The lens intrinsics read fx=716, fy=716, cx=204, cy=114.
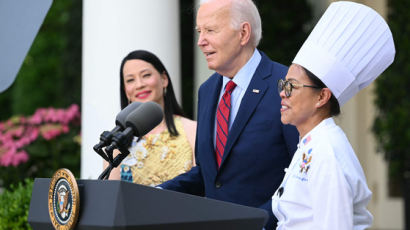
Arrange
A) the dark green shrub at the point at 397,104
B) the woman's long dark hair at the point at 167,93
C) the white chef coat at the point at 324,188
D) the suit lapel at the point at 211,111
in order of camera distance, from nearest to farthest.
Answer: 1. the white chef coat at the point at 324,188
2. the suit lapel at the point at 211,111
3. the woman's long dark hair at the point at 167,93
4. the dark green shrub at the point at 397,104

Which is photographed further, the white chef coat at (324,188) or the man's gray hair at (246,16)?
the man's gray hair at (246,16)

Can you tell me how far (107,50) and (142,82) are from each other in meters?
1.11

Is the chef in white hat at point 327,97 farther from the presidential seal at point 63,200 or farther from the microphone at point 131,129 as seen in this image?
the presidential seal at point 63,200

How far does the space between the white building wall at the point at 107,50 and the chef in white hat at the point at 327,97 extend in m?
2.52

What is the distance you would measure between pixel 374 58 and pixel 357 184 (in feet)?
1.60

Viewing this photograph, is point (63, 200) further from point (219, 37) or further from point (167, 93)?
point (167, 93)

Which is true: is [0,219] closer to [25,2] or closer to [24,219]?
[24,219]

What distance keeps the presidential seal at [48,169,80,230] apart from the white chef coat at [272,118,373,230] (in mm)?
775

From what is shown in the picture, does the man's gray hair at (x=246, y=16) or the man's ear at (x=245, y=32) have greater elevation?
the man's gray hair at (x=246, y=16)

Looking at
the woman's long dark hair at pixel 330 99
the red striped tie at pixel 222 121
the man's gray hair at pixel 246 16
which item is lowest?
the red striped tie at pixel 222 121

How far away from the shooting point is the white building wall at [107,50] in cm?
501

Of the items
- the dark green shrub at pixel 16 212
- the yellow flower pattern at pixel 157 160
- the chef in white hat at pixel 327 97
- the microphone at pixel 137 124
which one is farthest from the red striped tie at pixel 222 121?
the dark green shrub at pixel 16 212

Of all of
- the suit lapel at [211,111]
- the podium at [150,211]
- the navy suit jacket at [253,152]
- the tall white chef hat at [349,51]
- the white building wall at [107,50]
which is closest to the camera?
the podium at [150,211]

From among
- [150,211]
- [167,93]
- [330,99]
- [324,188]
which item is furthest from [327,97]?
[167,93]
